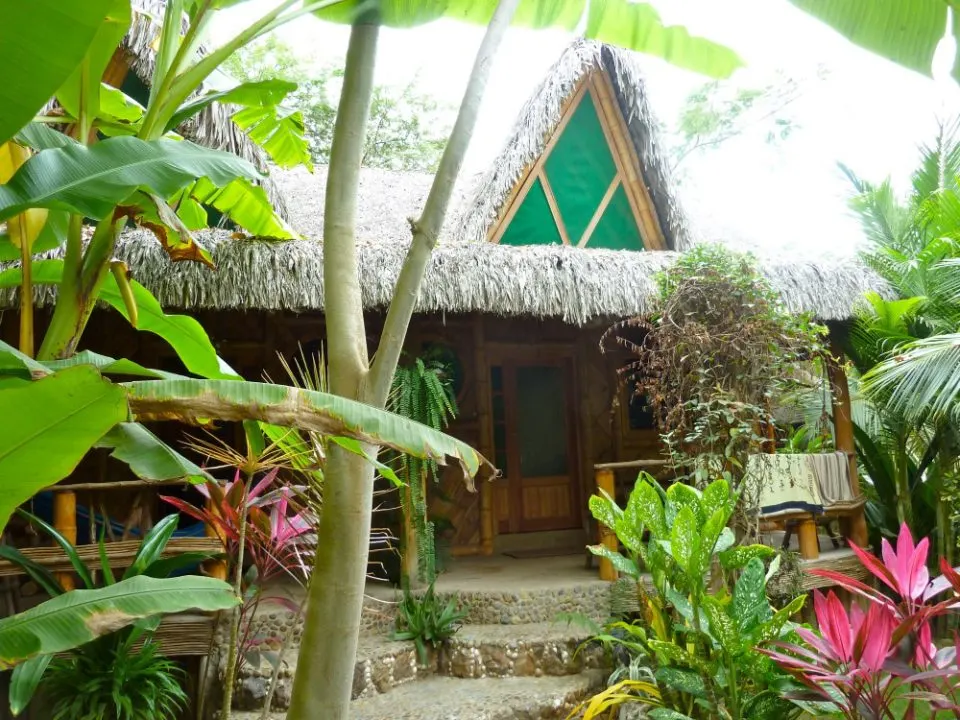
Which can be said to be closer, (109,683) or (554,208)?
(109,683)

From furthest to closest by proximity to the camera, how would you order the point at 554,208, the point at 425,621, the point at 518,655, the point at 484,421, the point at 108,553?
the point at 484,421 < the point at 554,208 < the point at 425,621 < the point at 518,655 < the point at 108,553

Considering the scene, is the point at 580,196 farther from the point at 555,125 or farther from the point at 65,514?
the point at 65,514

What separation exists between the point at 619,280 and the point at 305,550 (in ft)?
10.5

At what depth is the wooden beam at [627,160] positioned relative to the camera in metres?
6.79

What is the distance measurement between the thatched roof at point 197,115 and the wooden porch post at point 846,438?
4759mm

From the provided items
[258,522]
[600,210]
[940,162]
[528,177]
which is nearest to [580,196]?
[600,210]

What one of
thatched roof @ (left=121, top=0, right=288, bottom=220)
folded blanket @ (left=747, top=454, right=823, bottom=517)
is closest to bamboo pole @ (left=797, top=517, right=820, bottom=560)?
folded blanket @ (left=747, top=454, right=823, bottom=517)

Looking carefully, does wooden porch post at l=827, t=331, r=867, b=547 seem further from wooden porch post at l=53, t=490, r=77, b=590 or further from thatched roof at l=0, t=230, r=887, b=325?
wooden porch post at l=53, t=490, r=77, b=590

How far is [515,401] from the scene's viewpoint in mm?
7477

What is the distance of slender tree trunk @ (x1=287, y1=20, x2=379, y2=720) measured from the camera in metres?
1.96

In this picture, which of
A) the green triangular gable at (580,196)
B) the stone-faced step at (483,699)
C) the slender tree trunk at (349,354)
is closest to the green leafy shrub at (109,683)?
the stone-faced step at (483,699)

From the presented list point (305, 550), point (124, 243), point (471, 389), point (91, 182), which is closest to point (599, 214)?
point (471, 389)

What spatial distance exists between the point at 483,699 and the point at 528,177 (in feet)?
13.9

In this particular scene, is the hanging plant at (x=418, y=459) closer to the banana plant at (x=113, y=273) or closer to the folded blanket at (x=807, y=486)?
the folded blanket at (x=807, y=486)
